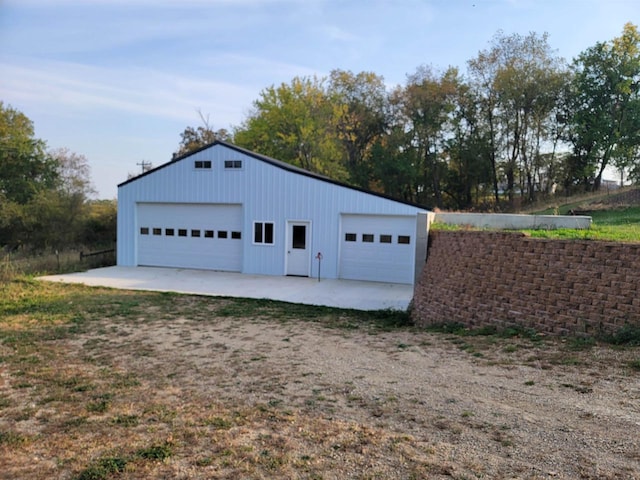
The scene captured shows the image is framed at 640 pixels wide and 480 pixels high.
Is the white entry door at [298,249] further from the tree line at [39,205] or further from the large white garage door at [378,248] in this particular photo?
the tree line at [39,205]

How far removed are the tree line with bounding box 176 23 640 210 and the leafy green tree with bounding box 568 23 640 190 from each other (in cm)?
6

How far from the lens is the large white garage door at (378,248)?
49.6 ft

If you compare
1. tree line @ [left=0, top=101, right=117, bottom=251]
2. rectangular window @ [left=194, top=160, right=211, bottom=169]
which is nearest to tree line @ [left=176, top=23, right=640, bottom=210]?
tree line @ [left=0, top=101, right=117, bottom=251]

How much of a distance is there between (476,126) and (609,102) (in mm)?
8084

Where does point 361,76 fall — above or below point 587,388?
above

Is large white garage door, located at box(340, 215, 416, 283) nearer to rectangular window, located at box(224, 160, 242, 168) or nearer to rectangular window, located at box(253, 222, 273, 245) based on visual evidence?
rectangular window, located at box(253, 222, 273, 245)

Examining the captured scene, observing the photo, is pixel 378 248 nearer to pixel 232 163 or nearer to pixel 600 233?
pixel 232 163

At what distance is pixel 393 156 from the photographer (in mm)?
34406

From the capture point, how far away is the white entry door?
16297 millimetres

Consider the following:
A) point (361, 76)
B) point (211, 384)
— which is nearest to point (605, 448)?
point (211, 384)

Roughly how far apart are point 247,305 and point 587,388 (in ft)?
25.4

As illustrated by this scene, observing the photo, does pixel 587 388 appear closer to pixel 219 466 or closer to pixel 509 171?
pixel 219 466

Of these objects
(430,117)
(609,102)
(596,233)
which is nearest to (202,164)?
(596,233)

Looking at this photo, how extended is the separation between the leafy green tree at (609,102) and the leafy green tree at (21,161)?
35934 millimetres
